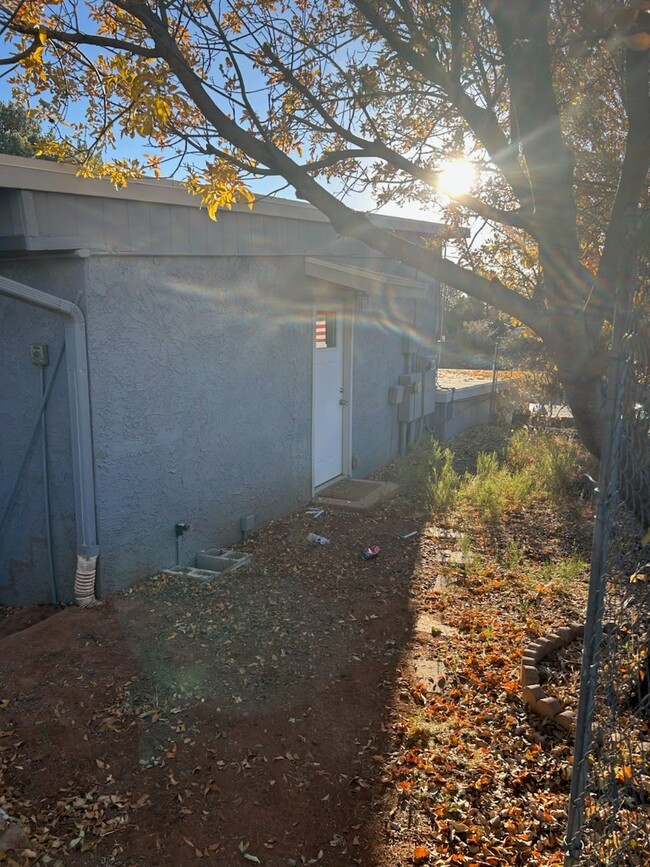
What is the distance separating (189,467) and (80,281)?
1.90 metres

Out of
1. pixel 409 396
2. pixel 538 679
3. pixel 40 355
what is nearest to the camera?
pixel 538 679

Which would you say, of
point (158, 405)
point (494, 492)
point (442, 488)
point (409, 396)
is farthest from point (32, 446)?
point (409, 396)

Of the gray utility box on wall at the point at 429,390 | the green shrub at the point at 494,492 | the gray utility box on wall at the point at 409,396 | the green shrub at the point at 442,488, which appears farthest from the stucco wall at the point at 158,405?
the gray utility box on wall at the point at 429,390

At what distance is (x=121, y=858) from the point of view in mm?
2775

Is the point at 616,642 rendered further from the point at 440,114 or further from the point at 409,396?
the point at 409,396

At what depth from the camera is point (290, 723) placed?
369 centimetres

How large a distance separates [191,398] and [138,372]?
681 mm

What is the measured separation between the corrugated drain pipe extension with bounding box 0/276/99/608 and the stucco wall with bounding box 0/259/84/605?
19 cm

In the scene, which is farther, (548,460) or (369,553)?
(548,460)

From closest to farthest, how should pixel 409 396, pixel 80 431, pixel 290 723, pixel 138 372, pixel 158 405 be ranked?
1. pixel 290 723
2. pixel 80 431
3. pixel 138 372
4. pixel 158 405
5. pixel 409 396

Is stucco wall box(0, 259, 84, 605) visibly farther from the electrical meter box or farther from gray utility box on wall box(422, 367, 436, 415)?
gray utility box on wall box(422, 367, 436, 415)

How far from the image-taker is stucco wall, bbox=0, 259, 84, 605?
200 inches

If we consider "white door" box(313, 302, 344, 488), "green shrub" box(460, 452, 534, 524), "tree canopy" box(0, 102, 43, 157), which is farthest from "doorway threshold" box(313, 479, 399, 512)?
"tree canopy" box(0, 102, 43, 157)

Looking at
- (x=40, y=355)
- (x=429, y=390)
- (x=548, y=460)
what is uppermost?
(x=40, y=355)
